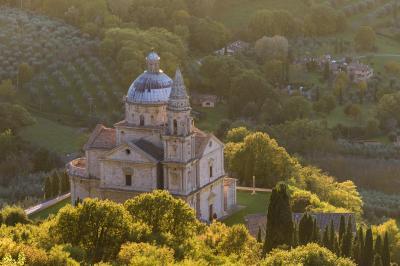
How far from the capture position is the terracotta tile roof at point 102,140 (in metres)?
73.8

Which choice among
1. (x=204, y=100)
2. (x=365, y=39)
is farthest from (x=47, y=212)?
(x=365, y=39)

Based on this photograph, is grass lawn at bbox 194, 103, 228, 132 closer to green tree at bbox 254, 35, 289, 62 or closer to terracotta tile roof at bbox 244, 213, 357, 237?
green tree at bbox 254, 35, 289, 62

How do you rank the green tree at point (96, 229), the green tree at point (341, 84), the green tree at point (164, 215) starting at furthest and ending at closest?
the green tree at point (341, 84) < the green tree at point (164, 215) < the green tree at point (96, 229)

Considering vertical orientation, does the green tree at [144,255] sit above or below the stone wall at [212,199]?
above

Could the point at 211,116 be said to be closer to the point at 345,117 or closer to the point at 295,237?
the point at 345,117

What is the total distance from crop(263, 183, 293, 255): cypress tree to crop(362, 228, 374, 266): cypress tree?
13.9 ft

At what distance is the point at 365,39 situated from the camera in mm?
137375

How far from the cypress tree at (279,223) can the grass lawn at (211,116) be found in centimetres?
4722

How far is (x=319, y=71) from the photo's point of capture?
130m

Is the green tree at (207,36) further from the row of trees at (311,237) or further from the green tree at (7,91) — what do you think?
the row of trees at (311,237)

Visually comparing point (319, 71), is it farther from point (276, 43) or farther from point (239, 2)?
point (239, 2)

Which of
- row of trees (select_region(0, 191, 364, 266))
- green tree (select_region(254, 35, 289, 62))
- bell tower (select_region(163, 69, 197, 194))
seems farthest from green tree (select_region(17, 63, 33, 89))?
row of trees (select_region(0, 191, 364, 266))

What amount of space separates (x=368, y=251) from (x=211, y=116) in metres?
55.3

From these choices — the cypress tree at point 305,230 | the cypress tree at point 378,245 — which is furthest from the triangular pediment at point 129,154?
the cypress tree at point 378,245
